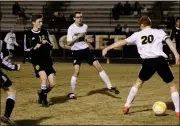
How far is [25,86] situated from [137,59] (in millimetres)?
12624

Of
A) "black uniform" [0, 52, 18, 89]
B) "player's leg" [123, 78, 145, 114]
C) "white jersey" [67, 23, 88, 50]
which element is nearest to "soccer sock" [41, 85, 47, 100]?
"white jersey" [67, 23, 88, 50]

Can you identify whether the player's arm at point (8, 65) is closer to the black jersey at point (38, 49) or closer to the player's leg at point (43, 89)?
the black jersey at point (38, 49)

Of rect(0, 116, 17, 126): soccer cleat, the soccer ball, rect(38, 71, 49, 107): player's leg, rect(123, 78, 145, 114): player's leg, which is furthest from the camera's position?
rect(38, 71, 49, 107): player's leg

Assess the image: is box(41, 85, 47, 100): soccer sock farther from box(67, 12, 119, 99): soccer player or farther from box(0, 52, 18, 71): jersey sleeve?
box(0, 52, 18, 71): jersey sleeve

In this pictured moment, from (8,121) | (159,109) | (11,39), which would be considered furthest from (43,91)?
(11,39)

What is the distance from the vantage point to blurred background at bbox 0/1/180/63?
29156mm

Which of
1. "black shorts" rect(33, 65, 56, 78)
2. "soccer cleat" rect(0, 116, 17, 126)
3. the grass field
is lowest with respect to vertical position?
the grass field

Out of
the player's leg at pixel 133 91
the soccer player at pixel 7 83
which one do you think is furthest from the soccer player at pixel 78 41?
the soccer player at pixel 7 83

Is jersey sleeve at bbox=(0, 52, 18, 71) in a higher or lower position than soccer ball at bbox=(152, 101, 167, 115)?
higher

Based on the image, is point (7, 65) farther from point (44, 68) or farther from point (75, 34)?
point (75, 34)

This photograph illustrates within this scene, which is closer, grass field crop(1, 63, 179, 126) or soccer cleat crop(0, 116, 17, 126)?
soccer cleat crop(0, 116, 17, 126)

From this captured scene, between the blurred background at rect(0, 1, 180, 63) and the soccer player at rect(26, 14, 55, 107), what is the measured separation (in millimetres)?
16123

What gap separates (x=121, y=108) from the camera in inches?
428

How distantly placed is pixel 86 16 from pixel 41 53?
75.6 feet
